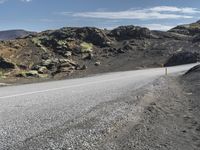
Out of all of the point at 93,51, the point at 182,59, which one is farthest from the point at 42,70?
the point at 93,51

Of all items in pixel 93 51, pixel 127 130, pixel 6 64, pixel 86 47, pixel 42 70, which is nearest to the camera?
pixel 127 130

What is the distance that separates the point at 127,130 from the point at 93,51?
205 feet

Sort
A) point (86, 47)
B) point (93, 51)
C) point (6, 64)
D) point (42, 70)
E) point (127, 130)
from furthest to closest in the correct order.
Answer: point (86, 47) → point (93, 51) → point (6, 64) → point (42, 70) → point (127, 130)

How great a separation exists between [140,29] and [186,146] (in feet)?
247

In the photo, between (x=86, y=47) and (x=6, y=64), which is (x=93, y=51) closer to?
(x=86, y=47)

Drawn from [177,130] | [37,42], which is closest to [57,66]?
[37,42]

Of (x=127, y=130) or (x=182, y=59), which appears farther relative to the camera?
(x=182, y=59)

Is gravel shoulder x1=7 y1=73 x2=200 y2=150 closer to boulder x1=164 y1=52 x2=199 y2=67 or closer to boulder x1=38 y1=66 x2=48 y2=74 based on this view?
boulder x1=38 y1=66 x2=48 y2=74

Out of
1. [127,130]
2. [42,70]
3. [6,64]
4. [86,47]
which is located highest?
[127,130]

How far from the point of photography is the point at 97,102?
1349 cm

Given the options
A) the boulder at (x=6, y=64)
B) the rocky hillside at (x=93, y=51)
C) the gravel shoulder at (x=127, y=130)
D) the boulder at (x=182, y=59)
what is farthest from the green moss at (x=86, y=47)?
the gravel shoulder at (x=127, y=130)

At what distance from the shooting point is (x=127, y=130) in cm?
940

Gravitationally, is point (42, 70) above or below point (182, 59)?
above

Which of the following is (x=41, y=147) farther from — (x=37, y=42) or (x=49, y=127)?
(x=37, y=42)
